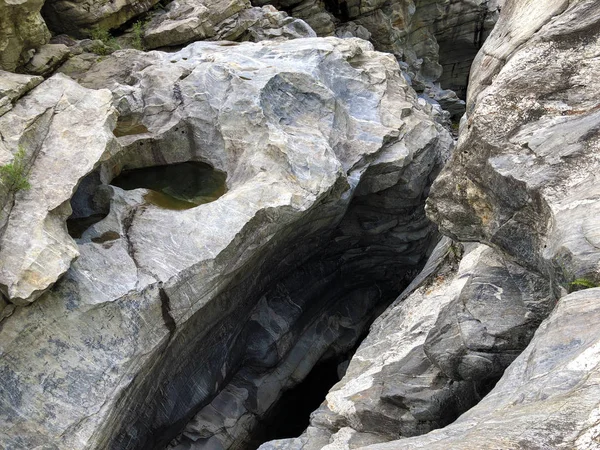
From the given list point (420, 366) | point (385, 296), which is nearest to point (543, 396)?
point (420, 366)

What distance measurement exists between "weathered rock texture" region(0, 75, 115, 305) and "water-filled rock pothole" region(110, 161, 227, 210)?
1.99m

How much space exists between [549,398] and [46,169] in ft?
29.7

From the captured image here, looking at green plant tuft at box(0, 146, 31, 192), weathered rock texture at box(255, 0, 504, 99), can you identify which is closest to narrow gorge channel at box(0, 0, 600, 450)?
green plant tuft at box(0, 146, 31, 192)

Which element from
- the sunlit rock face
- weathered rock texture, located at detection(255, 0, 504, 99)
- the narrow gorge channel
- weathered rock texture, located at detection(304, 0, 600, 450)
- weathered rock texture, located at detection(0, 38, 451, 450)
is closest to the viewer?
weathered rock texture, located at detection(304, 0, 600, 450)

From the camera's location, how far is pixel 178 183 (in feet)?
44.2

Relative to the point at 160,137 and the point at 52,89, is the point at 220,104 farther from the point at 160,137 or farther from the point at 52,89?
the point at 52,89

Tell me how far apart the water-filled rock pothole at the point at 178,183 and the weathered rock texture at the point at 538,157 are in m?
5.33

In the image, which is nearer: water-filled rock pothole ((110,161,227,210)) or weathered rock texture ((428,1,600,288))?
weathered rock texture ((428,1,600,288))

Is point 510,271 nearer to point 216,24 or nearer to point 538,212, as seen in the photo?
point 538,212

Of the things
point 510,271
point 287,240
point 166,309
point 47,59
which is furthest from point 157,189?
point 510,271

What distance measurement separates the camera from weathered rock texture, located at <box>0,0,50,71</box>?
1291 cm

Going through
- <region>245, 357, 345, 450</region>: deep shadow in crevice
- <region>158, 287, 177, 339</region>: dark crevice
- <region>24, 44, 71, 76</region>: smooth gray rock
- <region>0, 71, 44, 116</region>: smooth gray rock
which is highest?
<region>24, 44, 71, 76</region>: smooth gray rock

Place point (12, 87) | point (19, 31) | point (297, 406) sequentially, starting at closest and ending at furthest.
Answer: point (12, 87)
point (19, 31)
point (297, 406)

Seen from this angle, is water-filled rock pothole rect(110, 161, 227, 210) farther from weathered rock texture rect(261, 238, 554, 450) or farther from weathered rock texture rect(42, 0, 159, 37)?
weathered rock texture rect(42, 0, 159, 37)
